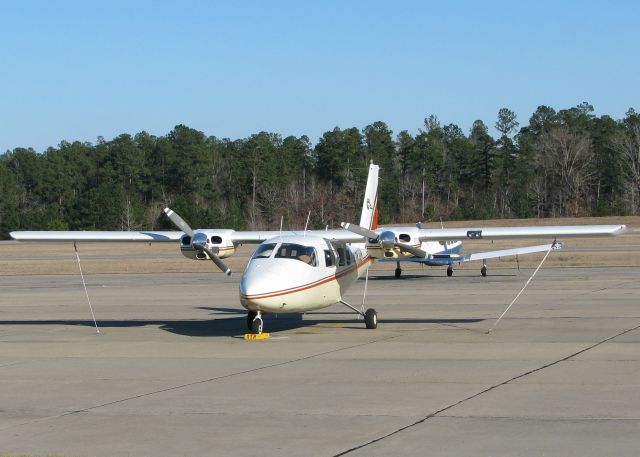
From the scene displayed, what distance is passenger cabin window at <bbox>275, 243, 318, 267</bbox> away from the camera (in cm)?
2075

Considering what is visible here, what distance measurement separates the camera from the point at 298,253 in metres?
20.9

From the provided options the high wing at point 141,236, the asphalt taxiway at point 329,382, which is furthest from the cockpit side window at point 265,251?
the high wing at point 141,236

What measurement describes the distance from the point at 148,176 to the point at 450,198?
41.3m

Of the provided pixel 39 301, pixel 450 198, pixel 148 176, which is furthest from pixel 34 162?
pixel 39 301

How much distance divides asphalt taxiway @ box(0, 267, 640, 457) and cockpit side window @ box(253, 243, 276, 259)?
1.79 meters

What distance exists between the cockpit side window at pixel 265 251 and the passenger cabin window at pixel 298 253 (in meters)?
0.17

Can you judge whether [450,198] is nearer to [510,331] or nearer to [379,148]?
[379,148]

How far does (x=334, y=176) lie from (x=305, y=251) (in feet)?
369

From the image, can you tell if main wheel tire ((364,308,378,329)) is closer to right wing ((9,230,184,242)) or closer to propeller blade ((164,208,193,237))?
propeller blade ((164,208,193,237))

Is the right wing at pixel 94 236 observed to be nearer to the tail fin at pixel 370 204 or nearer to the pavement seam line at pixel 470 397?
the tail fin at pixel 370 204

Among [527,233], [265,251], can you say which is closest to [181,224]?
[265,251]

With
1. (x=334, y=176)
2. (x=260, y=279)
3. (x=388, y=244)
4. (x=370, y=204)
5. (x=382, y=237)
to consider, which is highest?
(x=334, y=176)

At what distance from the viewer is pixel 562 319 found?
78.4 ft

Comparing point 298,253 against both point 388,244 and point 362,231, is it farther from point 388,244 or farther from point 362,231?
point 388,244
